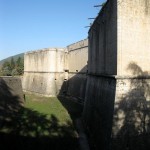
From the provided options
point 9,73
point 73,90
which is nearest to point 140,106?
point 73,90

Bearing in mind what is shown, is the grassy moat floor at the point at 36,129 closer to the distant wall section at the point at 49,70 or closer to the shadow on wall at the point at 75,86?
the shadow on wall at the point at 75,86

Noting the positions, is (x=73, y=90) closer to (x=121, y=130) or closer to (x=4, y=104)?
(x=4, y=104)

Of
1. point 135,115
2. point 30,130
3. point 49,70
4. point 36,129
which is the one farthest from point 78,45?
point 135,115

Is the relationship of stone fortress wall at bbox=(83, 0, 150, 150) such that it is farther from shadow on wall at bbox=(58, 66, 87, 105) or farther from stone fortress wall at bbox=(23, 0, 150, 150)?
shadow on wall at bbox=(58, 66, 87, 105)

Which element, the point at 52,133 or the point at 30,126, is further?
the point at 30,126

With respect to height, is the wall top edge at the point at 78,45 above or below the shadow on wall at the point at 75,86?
above

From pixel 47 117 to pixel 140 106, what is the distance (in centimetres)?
794

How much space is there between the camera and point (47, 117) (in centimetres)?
1597

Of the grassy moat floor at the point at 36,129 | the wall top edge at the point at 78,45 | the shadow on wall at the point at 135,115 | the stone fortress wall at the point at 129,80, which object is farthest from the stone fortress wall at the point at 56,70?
the shadow on wall at the point at 135,115

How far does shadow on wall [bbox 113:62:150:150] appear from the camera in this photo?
8.84 meters

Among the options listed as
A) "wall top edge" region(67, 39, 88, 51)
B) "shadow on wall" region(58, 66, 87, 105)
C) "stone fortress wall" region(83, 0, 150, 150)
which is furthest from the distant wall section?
"stone fortress wall" region(83, 0, 150, 150)

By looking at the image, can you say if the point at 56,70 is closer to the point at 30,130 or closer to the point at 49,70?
the point at 49,70

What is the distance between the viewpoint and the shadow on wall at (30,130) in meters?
11.1

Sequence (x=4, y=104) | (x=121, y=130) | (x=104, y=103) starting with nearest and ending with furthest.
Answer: (x=121, y=130) < (x=104, y=103) < (x=4, y=104)
